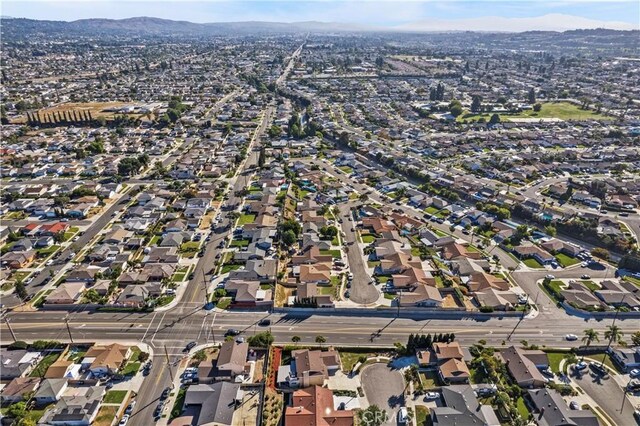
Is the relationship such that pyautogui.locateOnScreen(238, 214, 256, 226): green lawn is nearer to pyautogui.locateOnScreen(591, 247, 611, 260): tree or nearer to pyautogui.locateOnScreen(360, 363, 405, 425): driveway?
pyautogui.locateOnScreen(360, 363, 405, 425): driveway

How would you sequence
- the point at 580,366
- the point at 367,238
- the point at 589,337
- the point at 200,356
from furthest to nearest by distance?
the point at 367,238 < the point at 589,337 < the point at 200,356 < the point at 580,366

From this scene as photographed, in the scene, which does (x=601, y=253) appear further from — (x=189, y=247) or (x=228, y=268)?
(x=189, y=247)

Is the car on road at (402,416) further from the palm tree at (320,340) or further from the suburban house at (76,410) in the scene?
the suburban house at (76,410)

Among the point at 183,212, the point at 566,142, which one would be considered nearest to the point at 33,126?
the point at 183,212

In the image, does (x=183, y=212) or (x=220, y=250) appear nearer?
(x=220, y=250)

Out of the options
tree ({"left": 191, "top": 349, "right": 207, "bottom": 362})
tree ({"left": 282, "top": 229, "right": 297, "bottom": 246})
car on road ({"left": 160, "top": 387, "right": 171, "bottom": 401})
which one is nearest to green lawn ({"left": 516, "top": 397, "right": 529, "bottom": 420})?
tree ({"left": 191, "top": 349, "right": 207, "bottom": 362})

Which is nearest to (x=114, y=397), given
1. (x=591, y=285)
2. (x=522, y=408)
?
(x=522, y=408)

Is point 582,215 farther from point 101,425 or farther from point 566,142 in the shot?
point 101,425
